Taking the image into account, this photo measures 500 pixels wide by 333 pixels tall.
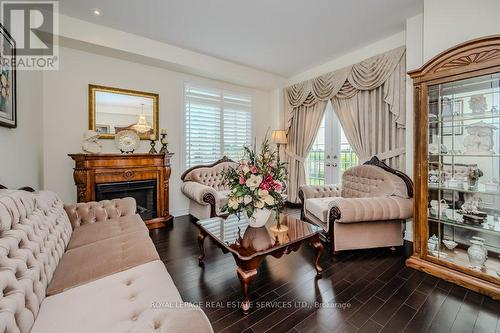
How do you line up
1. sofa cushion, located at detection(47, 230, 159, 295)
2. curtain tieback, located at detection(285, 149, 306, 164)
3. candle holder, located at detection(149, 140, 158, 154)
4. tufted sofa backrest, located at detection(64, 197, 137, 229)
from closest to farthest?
sofa cushion, located at detection(47, 230, 159, 295)
tufted sofa backrest, located at detection(64, 197, 137, 229)
candle holder, located at detection(149, 140, 158, 154)
curtain tieback, located at detection(285, 149, 306, 164)

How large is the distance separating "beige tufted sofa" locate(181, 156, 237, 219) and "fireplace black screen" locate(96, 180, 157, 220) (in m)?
0.58

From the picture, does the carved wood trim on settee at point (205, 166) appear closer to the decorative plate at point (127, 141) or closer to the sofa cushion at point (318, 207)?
the decorative plate at point (127, 141)

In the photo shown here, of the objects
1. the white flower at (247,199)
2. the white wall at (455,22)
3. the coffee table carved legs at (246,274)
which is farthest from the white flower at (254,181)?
the white wall at (455,22)

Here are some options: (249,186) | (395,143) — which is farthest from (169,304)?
→ (395,143)

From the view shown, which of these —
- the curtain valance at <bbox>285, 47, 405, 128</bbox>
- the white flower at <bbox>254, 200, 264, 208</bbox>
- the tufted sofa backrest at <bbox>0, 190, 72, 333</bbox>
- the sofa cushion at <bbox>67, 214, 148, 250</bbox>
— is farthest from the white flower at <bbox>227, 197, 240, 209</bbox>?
the curtain valance at <bbox>285, 47, 405, 128</bbox>

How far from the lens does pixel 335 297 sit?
194cm

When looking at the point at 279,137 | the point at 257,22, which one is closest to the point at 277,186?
the point at 257,22

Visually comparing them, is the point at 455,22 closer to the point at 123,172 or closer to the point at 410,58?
the point at 410,58

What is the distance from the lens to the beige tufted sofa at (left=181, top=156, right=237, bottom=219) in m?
3.62

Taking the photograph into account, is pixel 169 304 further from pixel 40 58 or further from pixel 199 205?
pixel 40 58

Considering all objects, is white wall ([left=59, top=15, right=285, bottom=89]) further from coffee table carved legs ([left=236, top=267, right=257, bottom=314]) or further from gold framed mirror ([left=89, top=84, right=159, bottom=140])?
coffee table carved legs ([left=236, top=267, right=257, bottom=314])

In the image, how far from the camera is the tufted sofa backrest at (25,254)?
2.99ft

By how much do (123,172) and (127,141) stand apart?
21.5 inches

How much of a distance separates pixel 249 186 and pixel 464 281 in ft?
7.04
